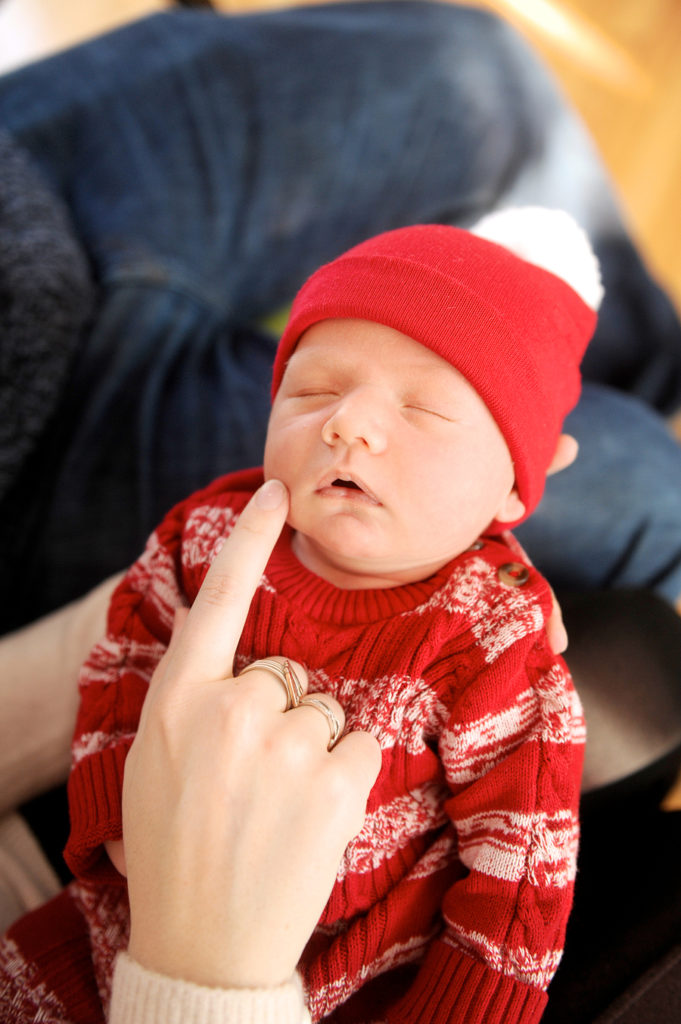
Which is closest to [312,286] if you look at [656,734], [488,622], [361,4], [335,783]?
[488,622]

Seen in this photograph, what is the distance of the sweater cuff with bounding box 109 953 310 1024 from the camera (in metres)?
0.49

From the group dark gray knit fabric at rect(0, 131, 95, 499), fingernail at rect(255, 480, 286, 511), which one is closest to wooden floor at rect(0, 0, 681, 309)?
dark gray knit fabric at rect(0, 131, 95, 499)

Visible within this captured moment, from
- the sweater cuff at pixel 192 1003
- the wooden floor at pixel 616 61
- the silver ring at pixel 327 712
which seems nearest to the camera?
the sweater cuff at pixel 192 1003

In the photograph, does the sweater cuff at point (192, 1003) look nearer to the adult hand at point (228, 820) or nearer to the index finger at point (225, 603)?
the adult hand at point (228, 820)

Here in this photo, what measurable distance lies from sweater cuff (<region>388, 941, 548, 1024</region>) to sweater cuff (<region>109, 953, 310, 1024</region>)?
0.52ft

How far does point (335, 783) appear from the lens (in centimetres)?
54

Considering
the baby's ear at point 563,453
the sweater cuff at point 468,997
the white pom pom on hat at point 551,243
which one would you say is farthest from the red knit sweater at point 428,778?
the white pom pom on hat at point 551,243

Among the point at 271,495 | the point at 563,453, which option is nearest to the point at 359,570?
the point at 271,495

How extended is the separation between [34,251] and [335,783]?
96 cm

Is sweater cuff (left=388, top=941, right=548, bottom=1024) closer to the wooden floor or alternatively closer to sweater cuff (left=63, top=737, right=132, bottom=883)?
sweater cuff (left=63, top=737, right=132, bottom=883)

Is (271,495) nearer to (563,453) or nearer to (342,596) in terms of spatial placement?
(342,596)

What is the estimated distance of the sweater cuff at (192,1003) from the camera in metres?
0.49

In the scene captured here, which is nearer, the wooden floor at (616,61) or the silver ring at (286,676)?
the silver ring at (286,676)

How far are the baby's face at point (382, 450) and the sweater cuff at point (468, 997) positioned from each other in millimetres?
369
